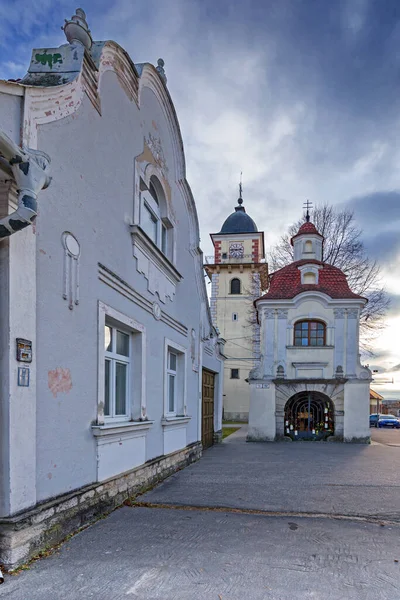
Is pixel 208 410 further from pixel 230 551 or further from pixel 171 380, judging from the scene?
pixel 230 551

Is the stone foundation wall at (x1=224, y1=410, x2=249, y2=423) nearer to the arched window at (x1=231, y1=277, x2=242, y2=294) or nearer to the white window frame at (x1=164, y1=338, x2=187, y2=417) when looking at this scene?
the arched window at (x1=231, y1=277, x2=242, y2=294)

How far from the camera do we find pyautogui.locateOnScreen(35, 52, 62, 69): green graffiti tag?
17.2 feet

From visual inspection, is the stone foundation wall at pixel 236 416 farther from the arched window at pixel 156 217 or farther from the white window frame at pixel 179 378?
the arched window at pixel 156 217

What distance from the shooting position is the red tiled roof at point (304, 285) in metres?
18.2

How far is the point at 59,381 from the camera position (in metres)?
4.77

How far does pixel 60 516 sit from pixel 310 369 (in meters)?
14.4

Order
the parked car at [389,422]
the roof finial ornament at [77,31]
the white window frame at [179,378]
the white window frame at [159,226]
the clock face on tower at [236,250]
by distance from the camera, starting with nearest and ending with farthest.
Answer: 1. the roof finial ornament at [77,31]
2. the white window frame at [159,226]
3. the white window frame at [179,378]
4. the clock face on tower at [236,250]
5. the parked car at [389,422]

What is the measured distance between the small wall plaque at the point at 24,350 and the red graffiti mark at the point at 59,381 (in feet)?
1.55

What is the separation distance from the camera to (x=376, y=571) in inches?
159

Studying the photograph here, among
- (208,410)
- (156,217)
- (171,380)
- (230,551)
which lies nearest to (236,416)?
(208,410)

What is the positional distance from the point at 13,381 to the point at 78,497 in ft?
6.03

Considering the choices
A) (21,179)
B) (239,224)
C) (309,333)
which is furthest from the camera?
(239,224)

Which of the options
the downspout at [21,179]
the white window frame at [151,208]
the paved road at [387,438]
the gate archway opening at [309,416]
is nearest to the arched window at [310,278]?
the gate archway opening at [309,416]

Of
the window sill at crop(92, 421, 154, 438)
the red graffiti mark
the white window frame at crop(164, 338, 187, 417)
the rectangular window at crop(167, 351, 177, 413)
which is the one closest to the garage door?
the white window frame at crop(164, 338, 187, 417)
